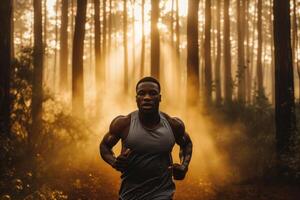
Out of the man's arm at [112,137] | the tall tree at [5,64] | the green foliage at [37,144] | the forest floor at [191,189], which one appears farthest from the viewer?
the tall tree at [5,64]

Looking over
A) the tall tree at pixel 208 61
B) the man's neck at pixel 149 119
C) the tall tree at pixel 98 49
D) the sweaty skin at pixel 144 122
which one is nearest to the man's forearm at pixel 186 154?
the sweaty skin at pixel 144 122

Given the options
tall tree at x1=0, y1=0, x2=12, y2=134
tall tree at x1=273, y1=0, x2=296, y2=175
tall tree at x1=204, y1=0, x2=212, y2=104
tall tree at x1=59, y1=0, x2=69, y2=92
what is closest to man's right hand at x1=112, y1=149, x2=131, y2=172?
tall tree at x1=0, y1=0, x2=12, y2=134

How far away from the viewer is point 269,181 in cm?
1088

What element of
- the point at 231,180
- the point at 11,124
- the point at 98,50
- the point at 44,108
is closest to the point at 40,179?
the point at 11,124

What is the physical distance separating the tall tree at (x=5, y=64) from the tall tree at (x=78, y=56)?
4.97 metres

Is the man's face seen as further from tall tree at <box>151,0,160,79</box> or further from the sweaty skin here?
tall tree at <box>151,0,160,79</box>

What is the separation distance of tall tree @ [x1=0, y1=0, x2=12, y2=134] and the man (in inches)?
245

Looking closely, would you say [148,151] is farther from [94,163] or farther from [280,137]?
[94,163]

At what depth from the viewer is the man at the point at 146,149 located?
4.12 m

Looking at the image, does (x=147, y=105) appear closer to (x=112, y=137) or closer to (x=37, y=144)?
(x=112, y=137)

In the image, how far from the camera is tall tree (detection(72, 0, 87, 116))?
15438mm

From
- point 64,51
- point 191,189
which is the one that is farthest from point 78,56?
point 64,51

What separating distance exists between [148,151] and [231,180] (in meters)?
7.52

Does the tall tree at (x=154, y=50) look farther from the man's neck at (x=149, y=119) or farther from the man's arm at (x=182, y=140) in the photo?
the man's neck at (x=149, y=119)
